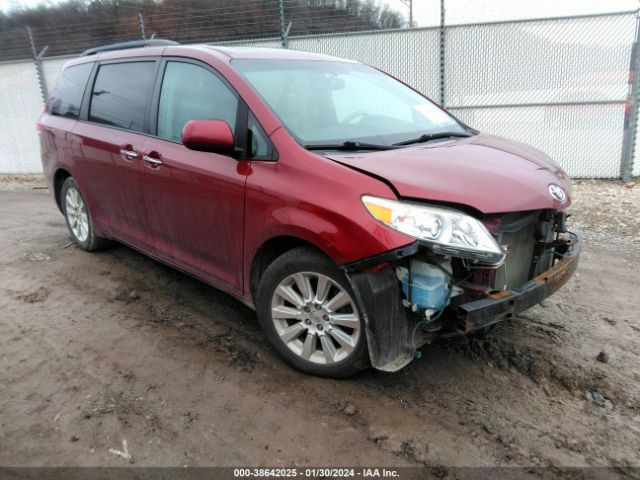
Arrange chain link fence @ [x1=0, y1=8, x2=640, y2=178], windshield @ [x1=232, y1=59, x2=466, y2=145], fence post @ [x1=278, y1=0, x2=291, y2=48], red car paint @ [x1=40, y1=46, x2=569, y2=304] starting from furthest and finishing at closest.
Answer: fence post @ [x1=278, y1=0, x2=291, y2=48] < chain link fence @ [x1=0, y1=8, x2=640, y2=178] < windshield @ [x1=232, y1=59, x2=466, y2=145] < red car paint @ [x1=40, y1=46, x2=569, y2=304]

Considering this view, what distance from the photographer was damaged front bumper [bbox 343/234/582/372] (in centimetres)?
252

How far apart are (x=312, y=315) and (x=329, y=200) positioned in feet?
2.23

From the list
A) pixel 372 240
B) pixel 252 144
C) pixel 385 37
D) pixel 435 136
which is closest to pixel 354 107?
pixel 435 136

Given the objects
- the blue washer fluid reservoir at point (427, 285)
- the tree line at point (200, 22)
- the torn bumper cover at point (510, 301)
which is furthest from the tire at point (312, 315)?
the tree line at point (200, 22)

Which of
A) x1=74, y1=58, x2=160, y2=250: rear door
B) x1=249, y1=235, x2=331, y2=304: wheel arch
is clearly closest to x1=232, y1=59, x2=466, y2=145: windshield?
x1=249, y1=235, x2=331, y2=304: wheel arch

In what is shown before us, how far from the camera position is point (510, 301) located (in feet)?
8.61

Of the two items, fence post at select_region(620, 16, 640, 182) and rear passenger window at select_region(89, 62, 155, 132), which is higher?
rear passenger window at select_region(89, 62, 155, 132)

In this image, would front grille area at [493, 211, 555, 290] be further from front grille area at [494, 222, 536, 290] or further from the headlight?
the headlight

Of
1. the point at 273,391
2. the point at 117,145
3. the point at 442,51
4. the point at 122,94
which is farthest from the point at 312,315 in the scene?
the point at 442,51

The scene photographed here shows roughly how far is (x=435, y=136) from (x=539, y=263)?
3.48 feet

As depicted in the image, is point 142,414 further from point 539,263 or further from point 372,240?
point 539,263

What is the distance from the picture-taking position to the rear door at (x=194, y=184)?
3195 millimetres

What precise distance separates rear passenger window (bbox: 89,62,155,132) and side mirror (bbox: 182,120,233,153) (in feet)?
3.44

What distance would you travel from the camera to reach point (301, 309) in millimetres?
2930
